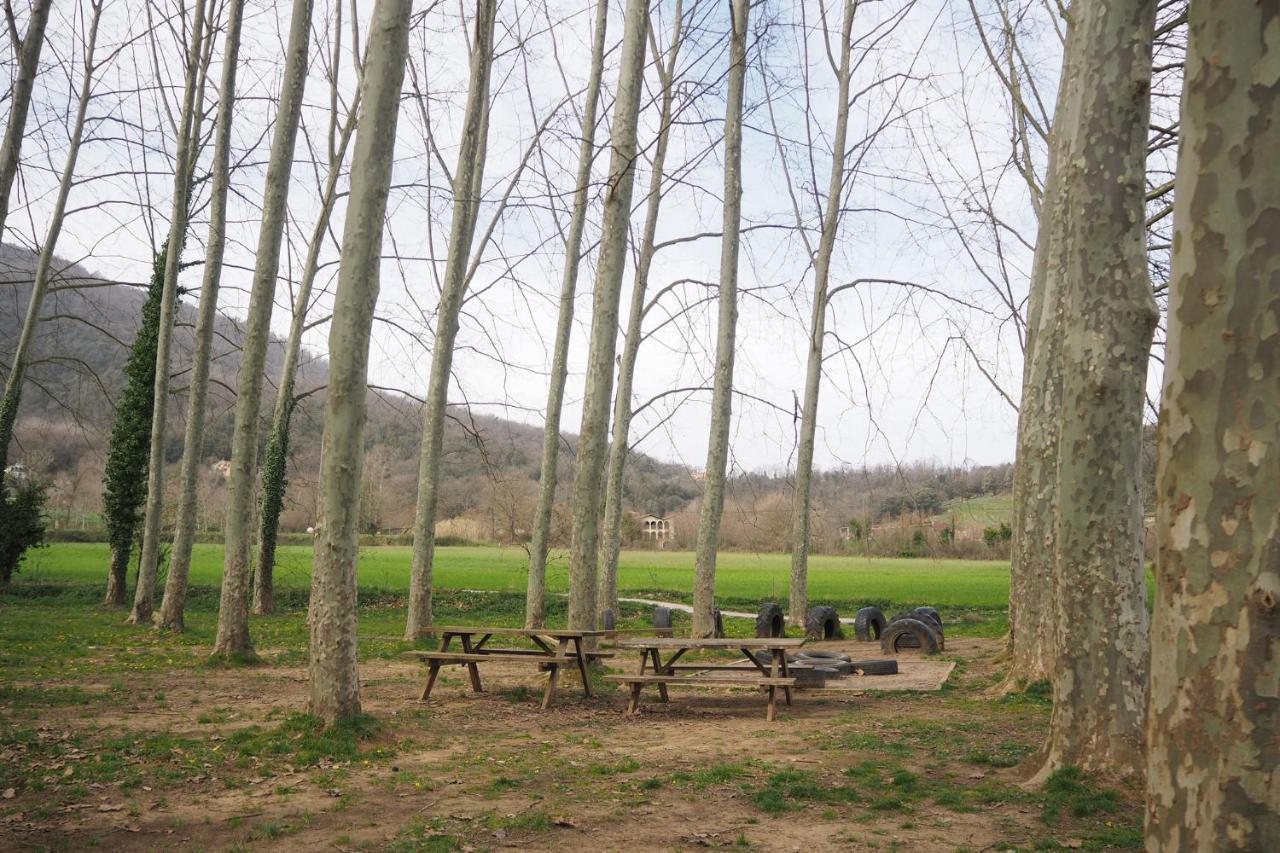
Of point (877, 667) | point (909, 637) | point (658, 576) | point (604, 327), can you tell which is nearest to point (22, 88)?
point (604, 327)

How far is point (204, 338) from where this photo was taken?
15.0 m

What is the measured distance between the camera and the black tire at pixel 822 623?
679 inches

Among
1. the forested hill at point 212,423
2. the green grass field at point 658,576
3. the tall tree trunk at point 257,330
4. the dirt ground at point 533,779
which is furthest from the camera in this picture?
the green grass field at point 658,576

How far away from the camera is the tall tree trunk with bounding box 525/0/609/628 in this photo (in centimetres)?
1541

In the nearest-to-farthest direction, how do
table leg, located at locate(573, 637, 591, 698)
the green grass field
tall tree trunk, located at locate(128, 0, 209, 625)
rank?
table leg, located at locate(573, 637, 591, 698) < tall tree trunk, located at locate(128, 0, 209, 625) < the green grass field

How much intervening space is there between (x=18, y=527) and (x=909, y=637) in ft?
71.5

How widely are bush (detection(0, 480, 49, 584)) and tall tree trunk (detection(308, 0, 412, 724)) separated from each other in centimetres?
2119

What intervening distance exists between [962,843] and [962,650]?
38.1 feet

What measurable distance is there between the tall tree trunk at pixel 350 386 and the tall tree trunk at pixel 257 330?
4807 millimetres

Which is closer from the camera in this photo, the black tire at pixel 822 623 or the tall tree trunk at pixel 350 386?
the tall tree trunk at pixel 350 386

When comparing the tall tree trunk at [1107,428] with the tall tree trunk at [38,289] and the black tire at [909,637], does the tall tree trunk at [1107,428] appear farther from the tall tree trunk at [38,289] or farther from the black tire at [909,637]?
the tall tree trunk at [38,289]

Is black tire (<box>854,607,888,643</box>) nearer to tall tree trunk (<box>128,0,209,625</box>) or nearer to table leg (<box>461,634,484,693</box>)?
table leg (<box>461,634,484,693</box>)

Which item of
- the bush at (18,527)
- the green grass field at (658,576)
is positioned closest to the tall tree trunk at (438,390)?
the green grass field at (658,576)

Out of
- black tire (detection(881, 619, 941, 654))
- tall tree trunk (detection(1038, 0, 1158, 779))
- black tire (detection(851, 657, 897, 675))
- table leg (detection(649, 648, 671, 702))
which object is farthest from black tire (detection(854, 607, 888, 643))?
tall tree trunk (detection(1038, 0, 1158, 779))
